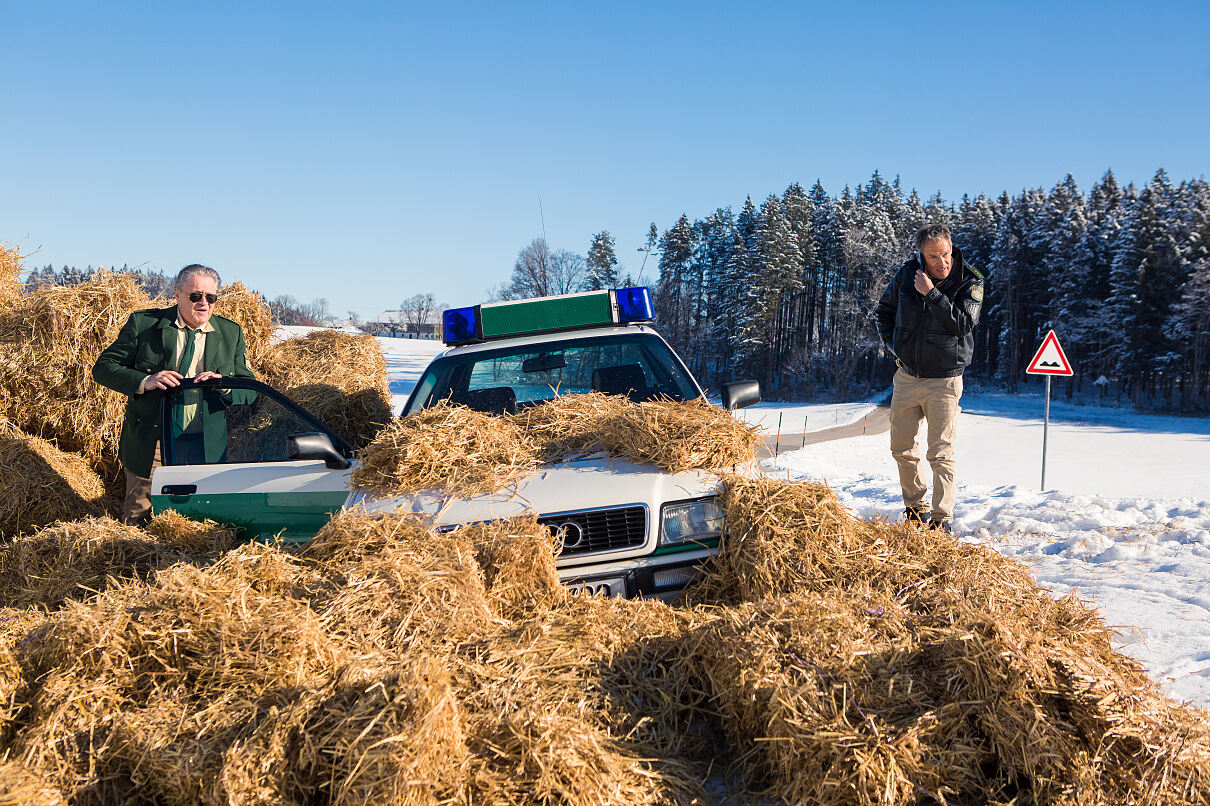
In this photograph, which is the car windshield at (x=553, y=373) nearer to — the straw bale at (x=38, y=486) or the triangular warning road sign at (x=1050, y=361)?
the straw bale at (x=38, y=486)

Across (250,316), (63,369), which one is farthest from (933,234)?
(63,369)

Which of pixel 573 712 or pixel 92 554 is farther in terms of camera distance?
pixel 92 554

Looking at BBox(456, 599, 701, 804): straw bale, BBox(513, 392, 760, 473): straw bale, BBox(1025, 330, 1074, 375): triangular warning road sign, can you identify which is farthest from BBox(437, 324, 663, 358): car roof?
BBox(1025, 330, 1074, 375): triangular warning road sign

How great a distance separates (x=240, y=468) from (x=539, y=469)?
2.01 metres

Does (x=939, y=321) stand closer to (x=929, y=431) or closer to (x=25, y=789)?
(x=929, y=431)

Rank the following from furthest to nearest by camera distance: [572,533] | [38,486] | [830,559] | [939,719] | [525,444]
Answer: [38,486]
[525,444]
[572,533]
[830,559]
[939,719]

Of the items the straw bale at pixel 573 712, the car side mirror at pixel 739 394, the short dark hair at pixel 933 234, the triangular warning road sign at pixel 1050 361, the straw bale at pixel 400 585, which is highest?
the short dark hair at pixel 933 234

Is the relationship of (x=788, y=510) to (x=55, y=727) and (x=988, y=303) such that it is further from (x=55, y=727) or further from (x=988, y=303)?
(x=988, y=303)

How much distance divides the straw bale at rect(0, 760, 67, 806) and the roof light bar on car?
3.98 meters

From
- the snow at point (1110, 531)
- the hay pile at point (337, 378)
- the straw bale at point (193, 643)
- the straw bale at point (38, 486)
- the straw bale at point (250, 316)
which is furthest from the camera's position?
the straw bale at point (250, 316)

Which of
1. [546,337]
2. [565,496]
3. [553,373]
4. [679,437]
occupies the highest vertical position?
[546,337]

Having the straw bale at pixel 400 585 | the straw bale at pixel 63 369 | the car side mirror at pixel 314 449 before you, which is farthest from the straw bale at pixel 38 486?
the straw bale at pixel 400 585

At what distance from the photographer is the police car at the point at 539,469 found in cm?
353

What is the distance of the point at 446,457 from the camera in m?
3.82
